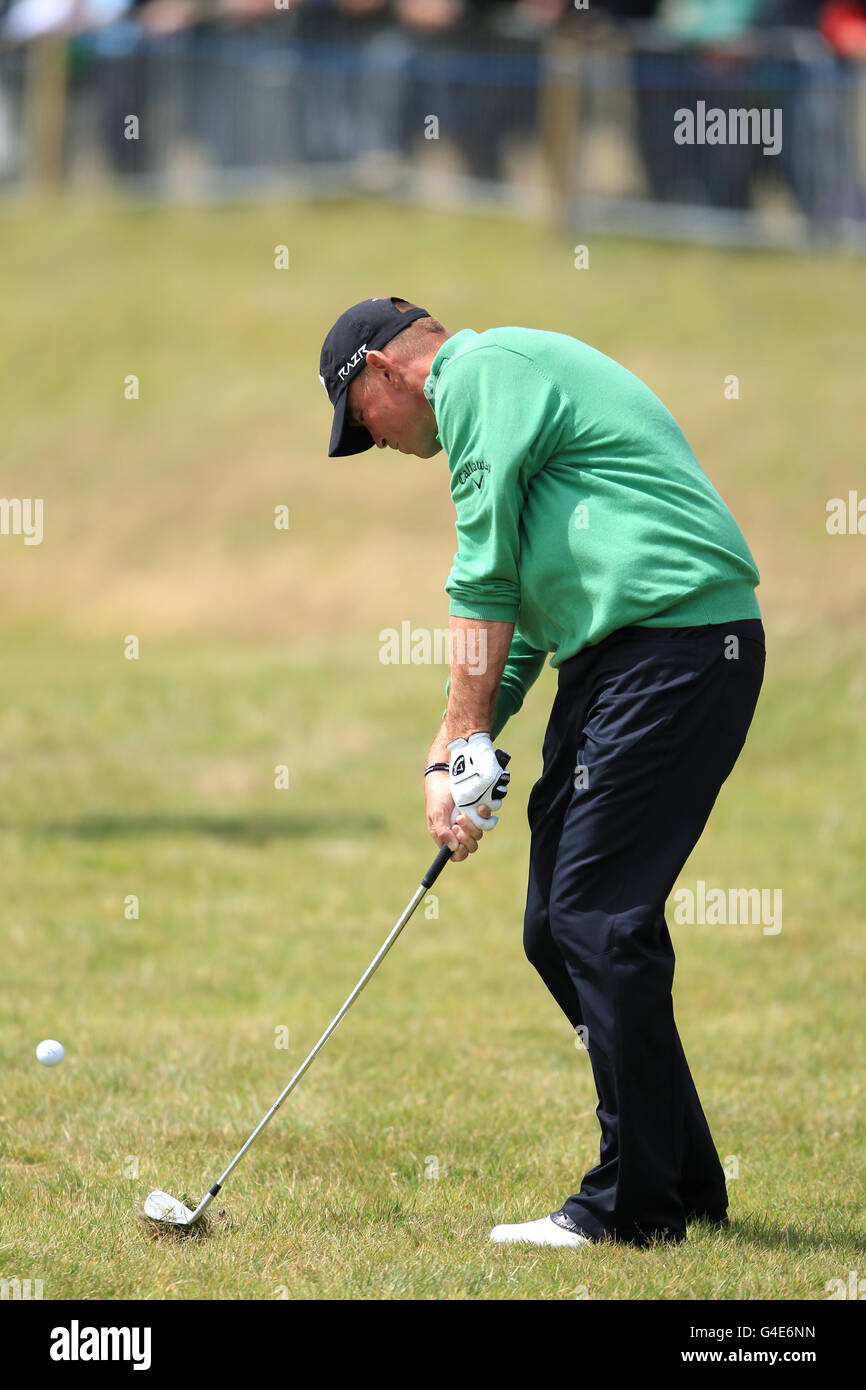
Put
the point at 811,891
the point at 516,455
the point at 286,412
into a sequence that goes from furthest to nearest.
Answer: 1. the point at 286,412
2. the point at 811,891
3. the point at 516,455

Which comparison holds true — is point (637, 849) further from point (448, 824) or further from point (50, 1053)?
point (50, 1053)

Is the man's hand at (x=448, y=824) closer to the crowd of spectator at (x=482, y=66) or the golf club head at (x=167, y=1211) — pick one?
the golf club head at (x=167, y=1211)

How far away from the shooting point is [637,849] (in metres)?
4.45

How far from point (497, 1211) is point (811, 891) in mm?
4292

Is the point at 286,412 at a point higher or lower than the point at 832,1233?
higher

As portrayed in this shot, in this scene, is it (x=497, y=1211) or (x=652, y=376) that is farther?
(x=652, y=376)

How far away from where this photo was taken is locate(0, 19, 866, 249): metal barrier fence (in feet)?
57.4

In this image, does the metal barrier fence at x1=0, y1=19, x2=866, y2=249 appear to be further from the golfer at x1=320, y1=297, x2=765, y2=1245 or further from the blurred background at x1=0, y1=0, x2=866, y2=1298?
the golfer at x1=320, y1=297, x2=765, y2=1245

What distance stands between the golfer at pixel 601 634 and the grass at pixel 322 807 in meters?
0.50

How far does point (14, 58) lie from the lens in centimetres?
2216

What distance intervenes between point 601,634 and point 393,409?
2.66ft

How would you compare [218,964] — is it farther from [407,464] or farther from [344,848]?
[407,464]

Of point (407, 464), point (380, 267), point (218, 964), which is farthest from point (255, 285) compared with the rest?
point (218, 964)

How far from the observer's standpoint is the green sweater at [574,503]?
429 centimetres
